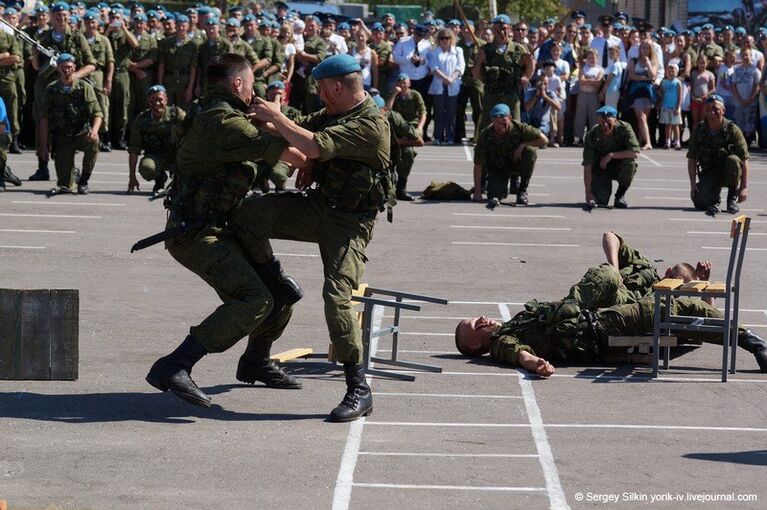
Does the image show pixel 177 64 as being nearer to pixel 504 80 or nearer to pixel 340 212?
pixel 504 80

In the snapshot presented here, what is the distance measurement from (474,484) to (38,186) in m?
14.0

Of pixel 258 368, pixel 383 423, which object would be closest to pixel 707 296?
pixel 383 423

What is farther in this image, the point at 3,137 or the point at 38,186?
the point at 38,186

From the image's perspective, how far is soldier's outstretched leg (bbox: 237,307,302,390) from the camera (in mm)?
8312

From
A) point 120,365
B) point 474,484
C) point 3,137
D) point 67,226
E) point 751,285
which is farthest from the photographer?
point 3,137

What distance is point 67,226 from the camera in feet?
52.3

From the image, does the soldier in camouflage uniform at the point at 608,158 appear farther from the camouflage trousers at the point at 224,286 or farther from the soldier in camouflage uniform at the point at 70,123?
the camouflage trousers at the point at 224,286

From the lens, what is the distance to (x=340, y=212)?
788cm

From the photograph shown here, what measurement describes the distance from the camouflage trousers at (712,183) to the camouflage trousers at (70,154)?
8.14 m

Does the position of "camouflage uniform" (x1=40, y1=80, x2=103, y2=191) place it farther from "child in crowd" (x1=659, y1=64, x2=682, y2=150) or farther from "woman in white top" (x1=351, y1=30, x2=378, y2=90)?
"child in crowd" (x1=659, y1=64, x2=682, y2=150)

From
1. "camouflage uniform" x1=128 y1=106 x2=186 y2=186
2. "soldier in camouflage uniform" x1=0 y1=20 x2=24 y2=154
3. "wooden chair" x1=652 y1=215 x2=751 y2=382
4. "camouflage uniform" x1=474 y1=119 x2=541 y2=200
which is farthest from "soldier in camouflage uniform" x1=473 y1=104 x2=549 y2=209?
"wooden chair" x1=652 y1=215 x2=751 y2=382

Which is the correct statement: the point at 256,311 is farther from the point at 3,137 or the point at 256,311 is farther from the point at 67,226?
the point at 3,137

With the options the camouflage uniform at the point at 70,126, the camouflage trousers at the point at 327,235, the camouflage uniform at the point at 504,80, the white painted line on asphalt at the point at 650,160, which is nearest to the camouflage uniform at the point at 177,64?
the camouflage uniform at the point at 70,126

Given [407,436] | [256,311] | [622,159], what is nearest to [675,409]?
[407,436]
